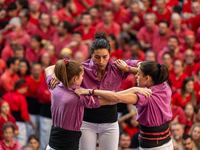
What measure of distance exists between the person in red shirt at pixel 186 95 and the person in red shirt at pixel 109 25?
1.72m

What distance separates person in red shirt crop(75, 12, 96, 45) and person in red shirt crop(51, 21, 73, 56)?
0.65ft

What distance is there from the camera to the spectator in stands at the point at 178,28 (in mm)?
5801

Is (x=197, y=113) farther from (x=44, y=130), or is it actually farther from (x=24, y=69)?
(x=24, y=69)

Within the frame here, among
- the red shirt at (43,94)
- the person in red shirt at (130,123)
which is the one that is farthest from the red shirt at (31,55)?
the person in red shirt at (130,123)

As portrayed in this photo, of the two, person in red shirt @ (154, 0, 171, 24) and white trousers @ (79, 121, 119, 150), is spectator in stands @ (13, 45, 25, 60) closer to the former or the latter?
person in red shirt @ (154, 0, 171, 24)

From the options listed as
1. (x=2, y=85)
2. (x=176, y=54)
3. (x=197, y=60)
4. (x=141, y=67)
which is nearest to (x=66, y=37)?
(x=2, y=85)

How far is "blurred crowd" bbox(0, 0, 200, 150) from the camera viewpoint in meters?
4.96

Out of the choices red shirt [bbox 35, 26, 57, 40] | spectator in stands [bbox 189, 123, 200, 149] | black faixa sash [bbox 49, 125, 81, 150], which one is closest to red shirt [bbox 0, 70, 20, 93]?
red shirt [bbox 35, 26, 57, 40]

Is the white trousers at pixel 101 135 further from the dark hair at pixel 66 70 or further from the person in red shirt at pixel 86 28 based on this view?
the person in red shirt at pixel 86 28

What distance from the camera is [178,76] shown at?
5.35 meters

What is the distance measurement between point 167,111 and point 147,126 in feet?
0.76

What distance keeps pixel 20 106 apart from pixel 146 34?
105 inches

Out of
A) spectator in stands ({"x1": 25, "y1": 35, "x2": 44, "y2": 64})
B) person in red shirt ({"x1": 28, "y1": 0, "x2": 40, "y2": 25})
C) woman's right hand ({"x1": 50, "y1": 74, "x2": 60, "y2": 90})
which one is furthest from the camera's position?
person in red shirt ({"x1": 28, "y1": 0, "x2": 40, "y2": 25})

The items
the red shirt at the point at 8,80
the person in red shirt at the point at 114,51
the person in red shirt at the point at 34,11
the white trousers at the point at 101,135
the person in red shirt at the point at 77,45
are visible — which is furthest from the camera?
the person in red shirt at the point at 34,11
